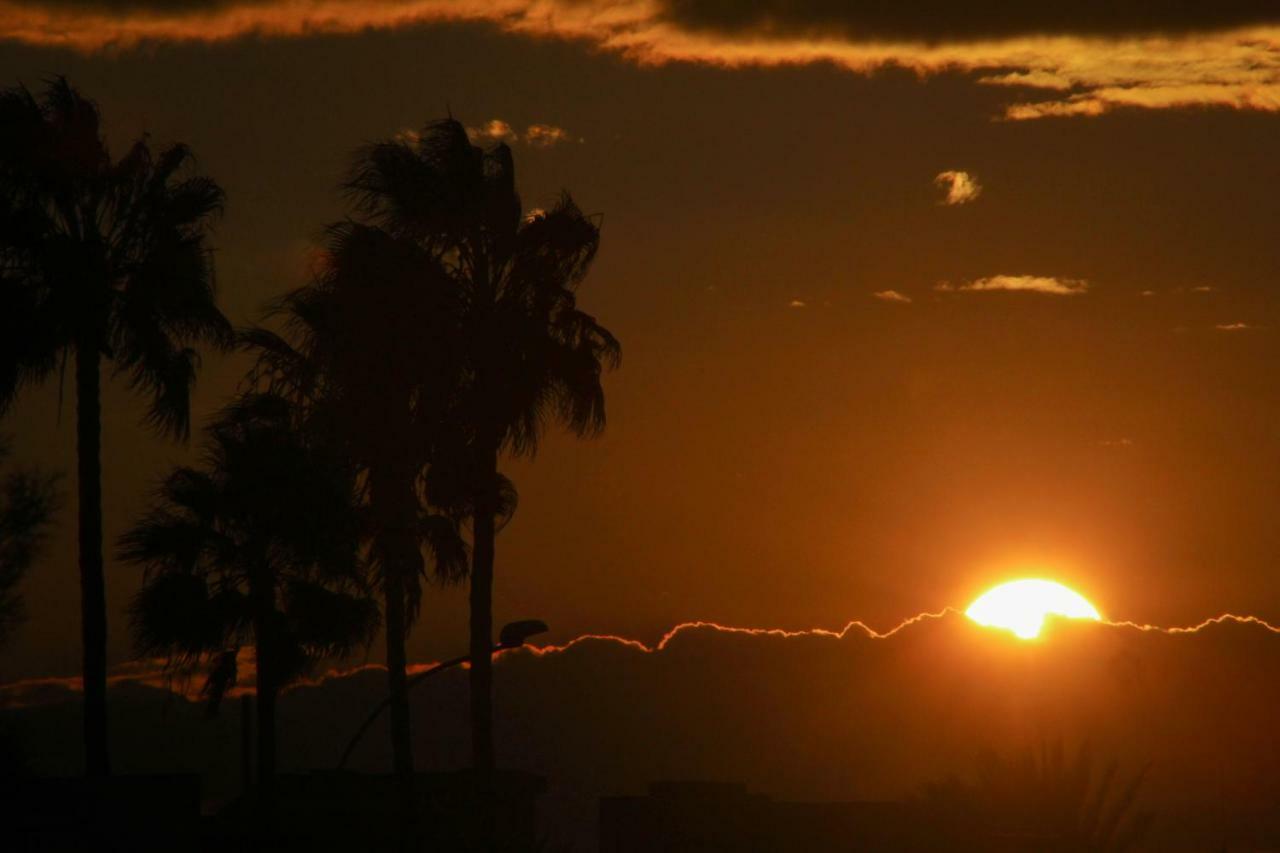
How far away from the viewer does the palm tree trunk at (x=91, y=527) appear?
35375mm

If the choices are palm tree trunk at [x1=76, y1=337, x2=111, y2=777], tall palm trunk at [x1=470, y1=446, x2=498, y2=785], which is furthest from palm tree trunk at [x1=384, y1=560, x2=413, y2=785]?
palm tree trunk at [x1=76, y1=337, x2=111, y2=777]

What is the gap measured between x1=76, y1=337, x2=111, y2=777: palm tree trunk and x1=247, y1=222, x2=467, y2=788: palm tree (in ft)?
15.4

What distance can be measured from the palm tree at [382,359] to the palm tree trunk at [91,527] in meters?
4.69

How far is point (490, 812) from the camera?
3619 centimetres

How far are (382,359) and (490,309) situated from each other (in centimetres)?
240

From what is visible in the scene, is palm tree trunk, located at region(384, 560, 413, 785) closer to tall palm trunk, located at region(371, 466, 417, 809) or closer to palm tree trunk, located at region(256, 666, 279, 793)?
tall palm trunk, located at region(371, 466, 417, 809)

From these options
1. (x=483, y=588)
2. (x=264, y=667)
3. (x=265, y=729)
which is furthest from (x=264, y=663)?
(x=483, y=588)

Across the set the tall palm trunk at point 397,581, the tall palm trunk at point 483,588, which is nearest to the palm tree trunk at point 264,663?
the tall palm trunk at point 397,581

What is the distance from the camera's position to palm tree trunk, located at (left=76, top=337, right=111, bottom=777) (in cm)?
3538

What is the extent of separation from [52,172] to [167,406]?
16.7 ft

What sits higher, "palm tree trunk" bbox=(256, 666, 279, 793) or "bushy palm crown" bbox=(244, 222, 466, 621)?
"bushy palm crown" bbox=(244, 222, 466, 621)

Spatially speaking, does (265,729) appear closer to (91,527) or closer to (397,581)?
(397,581)

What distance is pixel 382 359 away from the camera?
3775 centimetres

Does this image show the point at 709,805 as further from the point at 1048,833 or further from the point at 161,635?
Answer: the point at 161,635
